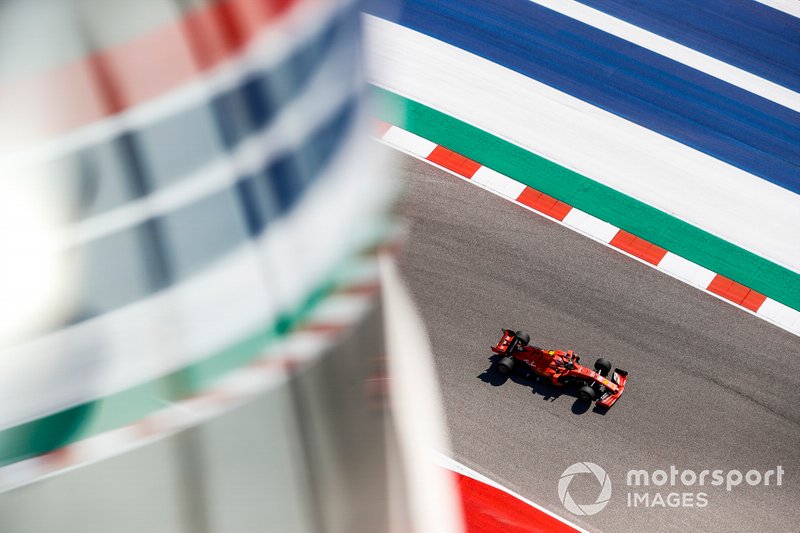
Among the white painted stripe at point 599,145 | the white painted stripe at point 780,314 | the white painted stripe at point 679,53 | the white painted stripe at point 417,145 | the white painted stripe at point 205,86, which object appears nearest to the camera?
the white painted stripe at point 205,86

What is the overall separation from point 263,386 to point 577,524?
12.0 m

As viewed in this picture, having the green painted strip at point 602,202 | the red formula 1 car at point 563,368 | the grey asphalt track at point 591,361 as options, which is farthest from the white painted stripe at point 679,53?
the red formula 1 car at point 563,368

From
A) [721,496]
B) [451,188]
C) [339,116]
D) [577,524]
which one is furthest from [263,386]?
[451,188]

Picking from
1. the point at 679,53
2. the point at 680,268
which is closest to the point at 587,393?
the point at 680,268

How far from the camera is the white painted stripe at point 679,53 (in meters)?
20.2

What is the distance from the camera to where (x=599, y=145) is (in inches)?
763

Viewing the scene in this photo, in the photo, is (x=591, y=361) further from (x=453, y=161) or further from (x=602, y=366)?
(x=453, y=161)

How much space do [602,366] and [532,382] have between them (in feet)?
3.79

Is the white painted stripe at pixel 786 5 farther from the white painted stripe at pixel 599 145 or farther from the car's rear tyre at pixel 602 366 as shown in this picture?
the car's rear tyre at pixel 602 366

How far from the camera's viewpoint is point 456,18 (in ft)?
68.9

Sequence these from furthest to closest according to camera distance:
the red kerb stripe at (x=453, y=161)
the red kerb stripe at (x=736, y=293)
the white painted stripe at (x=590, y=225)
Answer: the red kerb stripe at (x=453, y=161) → the white painted stripe at (x=590, y=225) → the red kerb stripe at (x=736, y=293)

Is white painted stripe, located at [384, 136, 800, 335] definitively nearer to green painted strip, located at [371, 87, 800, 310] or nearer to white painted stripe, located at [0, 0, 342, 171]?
green painted strip, located at [371, 87, 800, 310]

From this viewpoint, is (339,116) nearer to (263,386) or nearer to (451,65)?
(263,386)

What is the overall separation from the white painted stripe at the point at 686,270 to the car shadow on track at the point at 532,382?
3.46 metres
